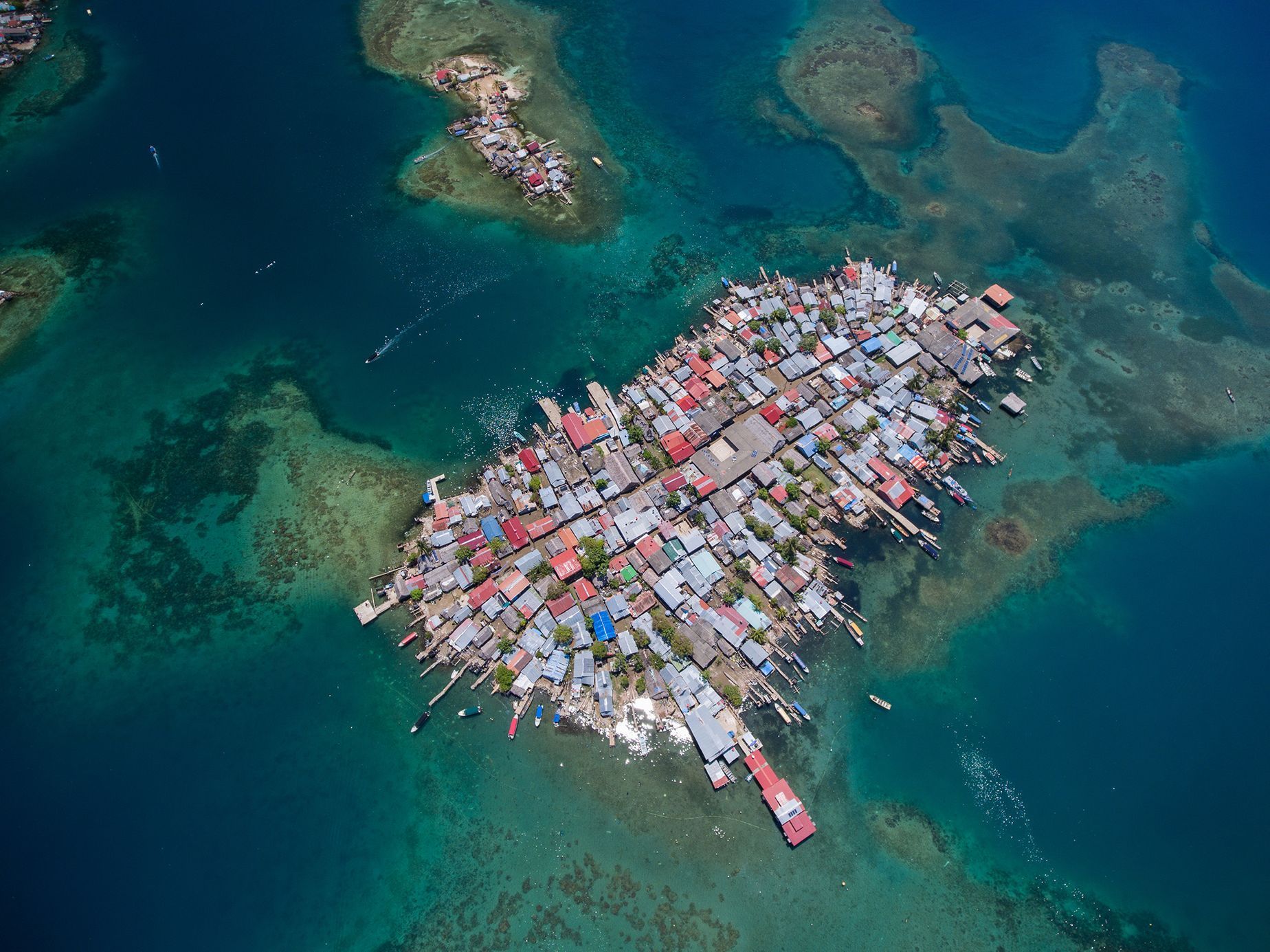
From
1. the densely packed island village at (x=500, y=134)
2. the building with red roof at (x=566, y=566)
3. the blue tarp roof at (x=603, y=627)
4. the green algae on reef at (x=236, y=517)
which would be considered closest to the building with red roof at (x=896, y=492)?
the blue tarp roof at (x=603, y=627)

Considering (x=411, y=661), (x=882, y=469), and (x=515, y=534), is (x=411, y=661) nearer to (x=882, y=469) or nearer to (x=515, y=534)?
(x=515, y=534)

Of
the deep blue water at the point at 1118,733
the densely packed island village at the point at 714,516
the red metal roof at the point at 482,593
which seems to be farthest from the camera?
the red metal roof at the point at 482,593

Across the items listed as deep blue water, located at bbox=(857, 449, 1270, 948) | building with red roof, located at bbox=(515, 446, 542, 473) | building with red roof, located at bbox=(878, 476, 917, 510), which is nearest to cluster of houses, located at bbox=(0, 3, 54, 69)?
building with red roof, located at bbox=(515, 446, 542, 473)

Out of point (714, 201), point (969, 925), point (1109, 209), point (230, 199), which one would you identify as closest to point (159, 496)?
point (230, 199)

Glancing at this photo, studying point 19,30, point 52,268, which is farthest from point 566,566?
point 19,30

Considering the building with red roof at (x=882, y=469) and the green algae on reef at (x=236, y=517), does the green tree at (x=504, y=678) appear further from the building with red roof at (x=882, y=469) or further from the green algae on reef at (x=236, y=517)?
the building with red roof at (x=882, y=469)

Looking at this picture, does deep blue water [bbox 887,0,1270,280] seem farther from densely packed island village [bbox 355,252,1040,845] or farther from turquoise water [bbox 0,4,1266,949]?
densely packed island village [bbox 355,252,1040,845]
